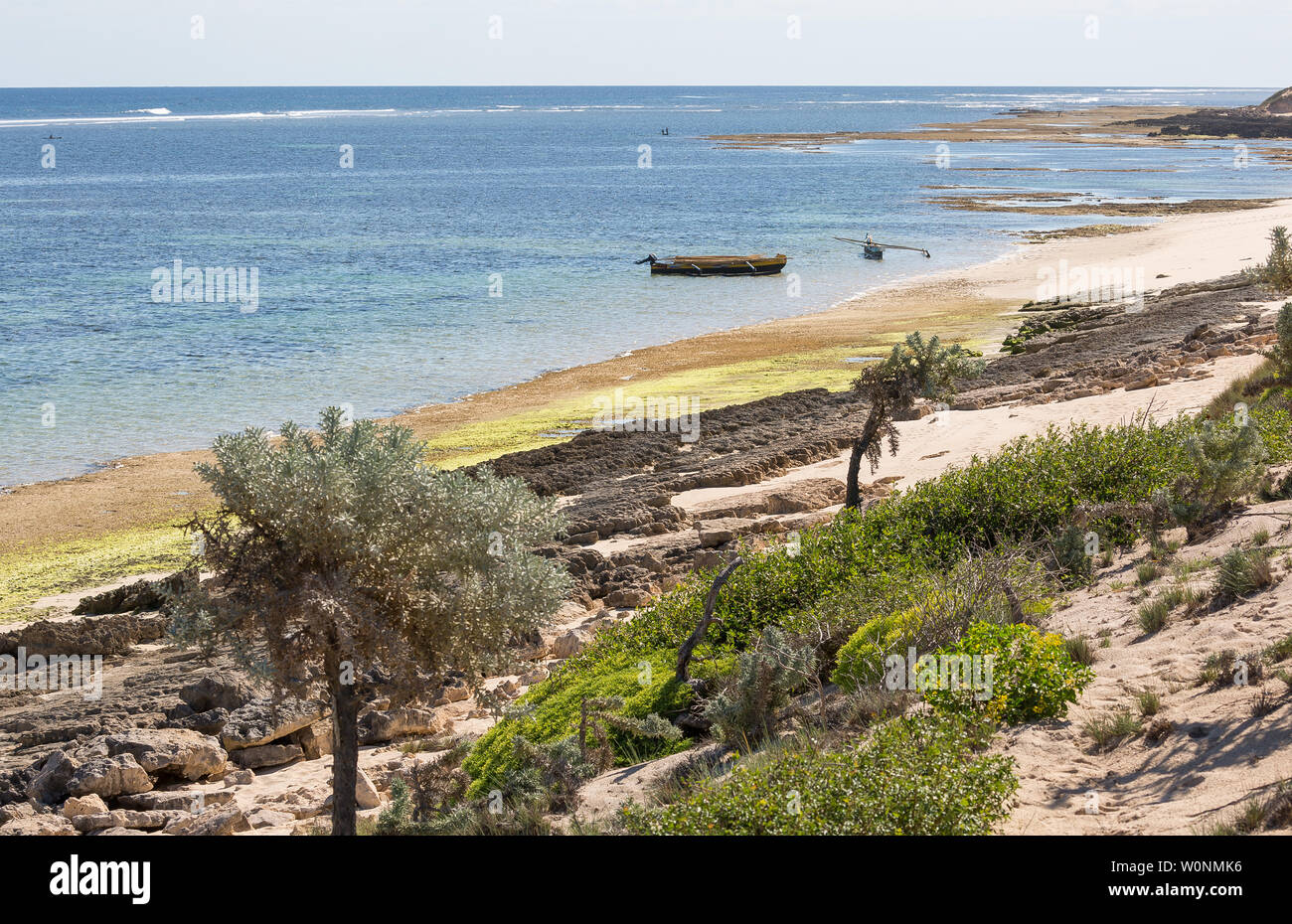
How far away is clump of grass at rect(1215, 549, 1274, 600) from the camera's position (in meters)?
9.08

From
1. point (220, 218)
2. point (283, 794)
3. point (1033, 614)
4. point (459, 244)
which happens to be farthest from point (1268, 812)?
point (220, 218)

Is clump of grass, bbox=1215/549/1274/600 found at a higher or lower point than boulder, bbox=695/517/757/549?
higher

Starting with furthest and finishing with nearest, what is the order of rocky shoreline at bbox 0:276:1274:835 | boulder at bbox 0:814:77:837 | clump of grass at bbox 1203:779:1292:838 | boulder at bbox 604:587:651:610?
boulder at bbox 604:587:651:610 → rocky shoreline at bbox 0:276:1274:835 → boulder at bbox 0:814:77:837 → clump of grass at bbox 1203:779:1292:838

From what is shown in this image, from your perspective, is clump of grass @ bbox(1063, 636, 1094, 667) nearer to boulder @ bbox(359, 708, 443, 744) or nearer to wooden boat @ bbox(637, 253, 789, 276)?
boulder @ bbox(359, 708, 443, 744)

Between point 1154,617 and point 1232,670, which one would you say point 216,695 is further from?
point 1232,670

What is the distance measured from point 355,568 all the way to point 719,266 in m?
40.6

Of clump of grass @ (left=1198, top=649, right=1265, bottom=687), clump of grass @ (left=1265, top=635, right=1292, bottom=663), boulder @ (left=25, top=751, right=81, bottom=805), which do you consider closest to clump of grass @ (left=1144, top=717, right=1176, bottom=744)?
clump of grass @ (left=1198, top=649, right=1265, bottom=687)

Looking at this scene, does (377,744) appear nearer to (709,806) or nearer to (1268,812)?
(709,806)

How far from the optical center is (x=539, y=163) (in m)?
105

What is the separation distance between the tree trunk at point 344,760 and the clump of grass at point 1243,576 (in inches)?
265

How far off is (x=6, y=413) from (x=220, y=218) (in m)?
40.8

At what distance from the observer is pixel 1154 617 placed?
908cm

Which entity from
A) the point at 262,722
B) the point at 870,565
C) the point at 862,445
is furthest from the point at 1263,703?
the point at 262,722

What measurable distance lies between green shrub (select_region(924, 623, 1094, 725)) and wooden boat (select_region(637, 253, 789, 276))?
39047mm
